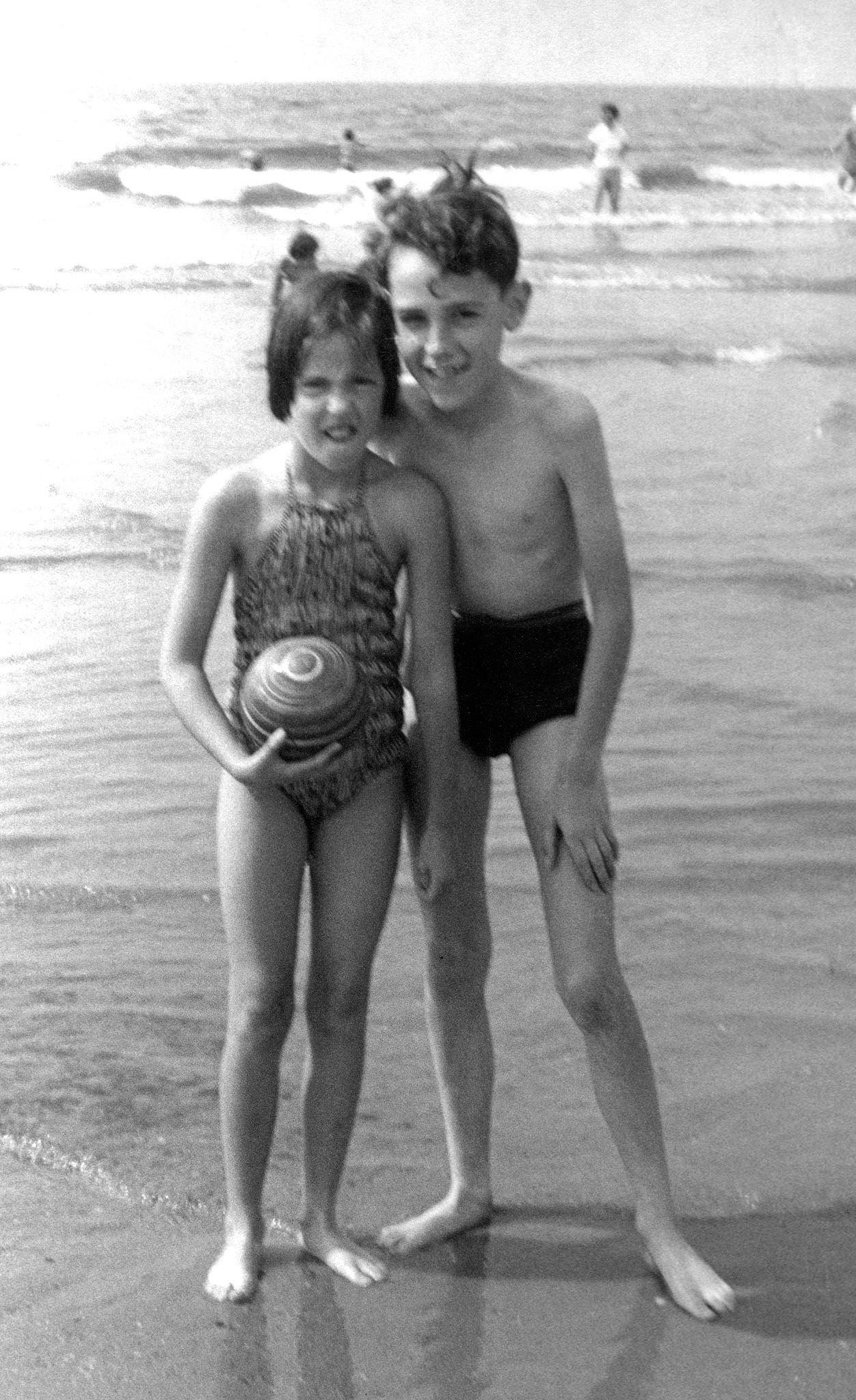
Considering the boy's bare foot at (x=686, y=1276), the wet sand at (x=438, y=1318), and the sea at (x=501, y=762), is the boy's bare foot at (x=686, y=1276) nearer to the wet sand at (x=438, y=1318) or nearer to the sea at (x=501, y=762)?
the wet sand at (x=438, y=1318)

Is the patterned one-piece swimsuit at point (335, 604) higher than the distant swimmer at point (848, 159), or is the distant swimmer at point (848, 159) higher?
the patterned one-piece swimsuit at point (335, 604)

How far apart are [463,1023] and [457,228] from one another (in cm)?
145

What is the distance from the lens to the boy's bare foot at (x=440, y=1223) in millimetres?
3744

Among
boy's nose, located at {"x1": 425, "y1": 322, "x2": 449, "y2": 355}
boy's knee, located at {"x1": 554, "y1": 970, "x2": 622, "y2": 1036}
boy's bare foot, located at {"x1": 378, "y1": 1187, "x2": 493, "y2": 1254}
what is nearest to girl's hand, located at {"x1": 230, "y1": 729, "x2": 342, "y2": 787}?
boy's knee, located at {"x1": 554, "y1": 970, "x2": 622, "y2": 1036}

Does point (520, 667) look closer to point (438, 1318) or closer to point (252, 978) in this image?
point (252, 978)

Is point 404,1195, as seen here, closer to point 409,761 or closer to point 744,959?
point 409,761

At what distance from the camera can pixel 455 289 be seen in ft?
11.5

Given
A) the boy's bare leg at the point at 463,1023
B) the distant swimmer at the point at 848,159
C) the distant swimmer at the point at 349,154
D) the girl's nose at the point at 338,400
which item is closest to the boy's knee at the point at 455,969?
the boy's bare leg at the point at 463,1023

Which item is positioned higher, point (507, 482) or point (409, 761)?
point (507, 482)

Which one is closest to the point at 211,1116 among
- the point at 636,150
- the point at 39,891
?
the point at 39,891

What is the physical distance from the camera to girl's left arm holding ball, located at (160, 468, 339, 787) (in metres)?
3.46

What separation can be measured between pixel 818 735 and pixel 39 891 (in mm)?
2518

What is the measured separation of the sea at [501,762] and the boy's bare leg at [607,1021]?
292mm

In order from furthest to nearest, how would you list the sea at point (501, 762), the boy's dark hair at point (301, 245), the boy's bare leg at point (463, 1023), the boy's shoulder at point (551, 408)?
1. the boy's dark hair at point (301, 245)
2. the sea at point (501, 762)
3. the boy's bare leg at point (463, 1023)
4. the boy's shoulder at point (551, 408)
